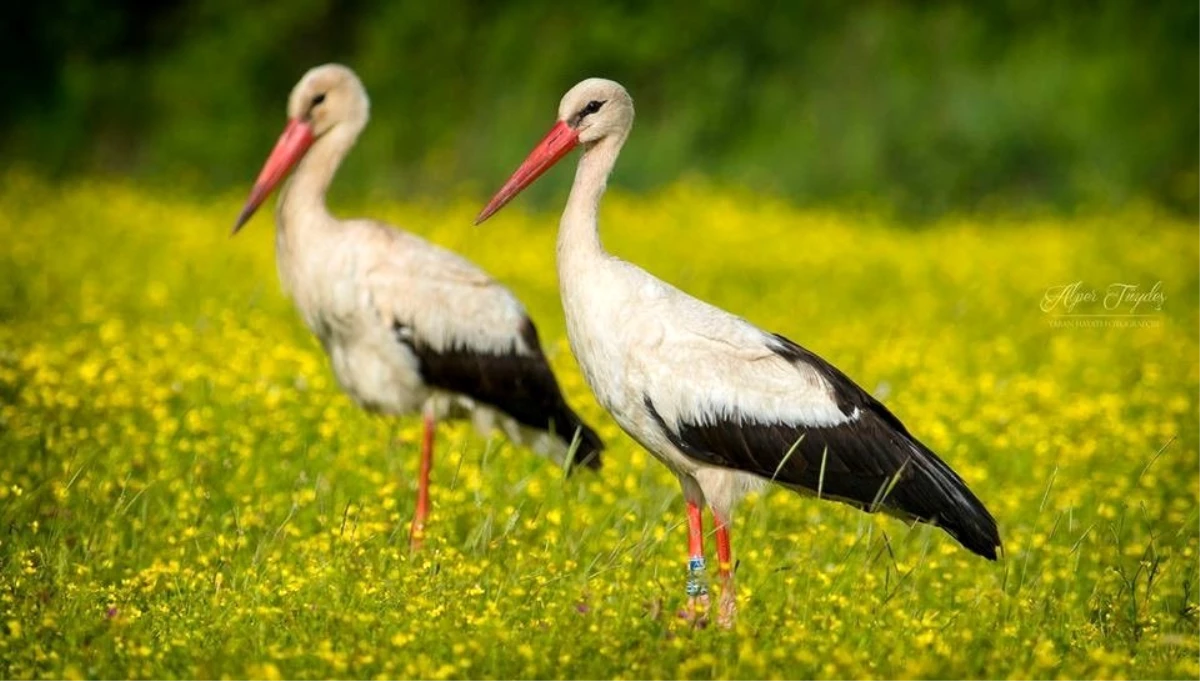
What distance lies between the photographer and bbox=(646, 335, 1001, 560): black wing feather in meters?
4.97

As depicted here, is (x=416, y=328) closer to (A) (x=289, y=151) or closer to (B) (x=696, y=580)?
(A) (x=289, y=151)

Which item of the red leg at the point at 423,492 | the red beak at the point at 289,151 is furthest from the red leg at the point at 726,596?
the red beak at the point at 289,151

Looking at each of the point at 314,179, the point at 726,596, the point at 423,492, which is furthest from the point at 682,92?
the point at 726,596

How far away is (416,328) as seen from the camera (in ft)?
21.1

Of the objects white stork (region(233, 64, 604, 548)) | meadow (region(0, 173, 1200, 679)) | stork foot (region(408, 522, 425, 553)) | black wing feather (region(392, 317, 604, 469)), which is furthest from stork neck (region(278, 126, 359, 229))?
stork foot (region(408, 522, 425, 553))

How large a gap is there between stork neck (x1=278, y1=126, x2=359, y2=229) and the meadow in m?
0.84

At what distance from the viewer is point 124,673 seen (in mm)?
4094

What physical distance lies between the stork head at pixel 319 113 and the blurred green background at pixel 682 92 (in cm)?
763

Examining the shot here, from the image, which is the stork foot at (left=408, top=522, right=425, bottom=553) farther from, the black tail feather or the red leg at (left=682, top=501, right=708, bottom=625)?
the black tail feather

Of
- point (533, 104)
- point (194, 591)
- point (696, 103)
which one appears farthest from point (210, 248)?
point (194, 591)

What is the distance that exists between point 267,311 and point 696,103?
5916 millimetres

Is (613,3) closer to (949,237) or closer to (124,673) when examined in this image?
(949,237)

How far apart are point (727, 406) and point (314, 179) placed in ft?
8.18

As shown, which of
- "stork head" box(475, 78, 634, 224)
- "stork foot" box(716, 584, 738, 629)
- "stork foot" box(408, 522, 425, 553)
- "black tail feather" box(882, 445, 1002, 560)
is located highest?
"stork head" box(475, 78, 634, 224)
